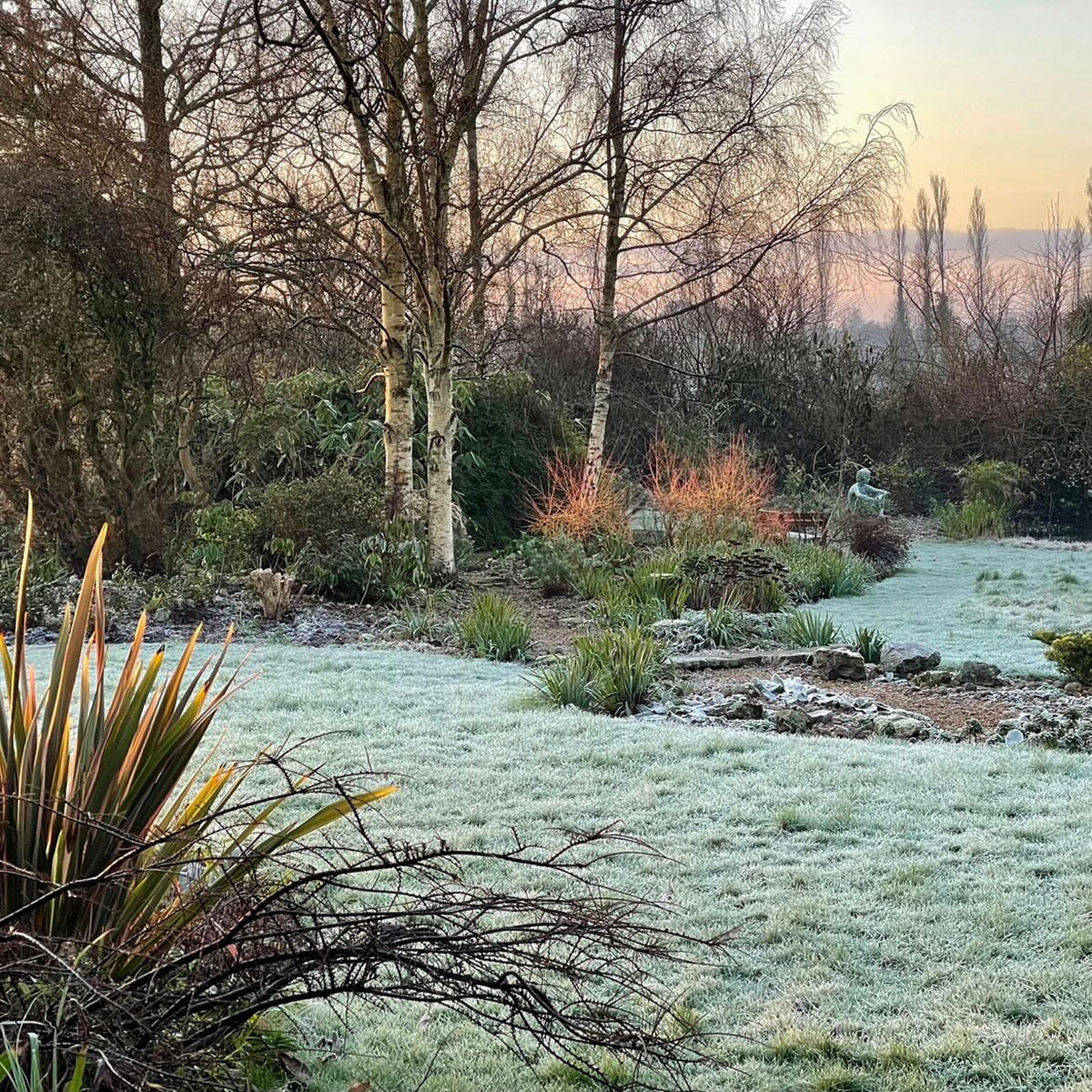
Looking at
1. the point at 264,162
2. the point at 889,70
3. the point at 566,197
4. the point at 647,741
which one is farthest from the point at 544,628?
the point at 889,70

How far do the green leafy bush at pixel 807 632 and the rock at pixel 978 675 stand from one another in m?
1.17

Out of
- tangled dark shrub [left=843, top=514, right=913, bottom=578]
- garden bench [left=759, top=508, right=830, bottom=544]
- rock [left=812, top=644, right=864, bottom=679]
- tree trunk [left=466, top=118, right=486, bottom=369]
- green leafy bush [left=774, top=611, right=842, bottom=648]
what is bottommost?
rock [left=812, top=644, right=864, bottom=679]

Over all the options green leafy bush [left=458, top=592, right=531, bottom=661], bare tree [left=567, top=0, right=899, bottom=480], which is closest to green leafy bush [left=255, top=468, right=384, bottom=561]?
green leafy bush [left=458, top=592, right=531, bottom=661]

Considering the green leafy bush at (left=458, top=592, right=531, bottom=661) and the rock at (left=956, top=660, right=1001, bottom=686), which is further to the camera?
the green leafy bush at (left=458, top=592, right=531, bottom=661)

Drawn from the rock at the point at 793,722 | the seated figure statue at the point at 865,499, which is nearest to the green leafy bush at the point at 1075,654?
the rock at the point at 793,722

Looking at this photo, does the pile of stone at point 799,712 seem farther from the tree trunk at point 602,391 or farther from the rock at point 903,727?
the tree trunk at point 602,391

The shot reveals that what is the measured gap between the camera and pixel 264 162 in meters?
10.6

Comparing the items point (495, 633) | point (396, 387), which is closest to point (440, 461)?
point (396, 387)

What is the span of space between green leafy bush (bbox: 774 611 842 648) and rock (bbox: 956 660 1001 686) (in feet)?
3.84

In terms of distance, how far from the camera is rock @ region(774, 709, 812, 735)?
229 inches

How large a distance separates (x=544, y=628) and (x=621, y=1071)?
7022 millimetres

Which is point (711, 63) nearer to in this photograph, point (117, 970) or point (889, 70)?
point (889, 70)

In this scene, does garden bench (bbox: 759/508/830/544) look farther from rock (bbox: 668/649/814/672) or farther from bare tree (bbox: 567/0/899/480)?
rock (bbox: 668/649/814/672)

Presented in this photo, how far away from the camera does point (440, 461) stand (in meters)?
11.0
